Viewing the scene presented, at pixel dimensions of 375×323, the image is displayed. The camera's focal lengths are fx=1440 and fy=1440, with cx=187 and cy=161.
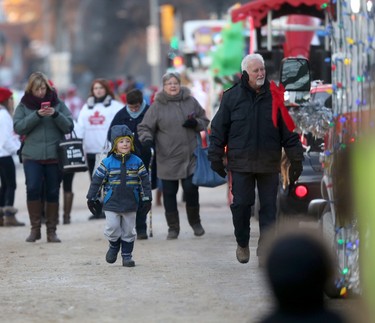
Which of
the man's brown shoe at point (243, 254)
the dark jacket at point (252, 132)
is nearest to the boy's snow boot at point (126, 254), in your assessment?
the man's brown shoe at point (243, 254)

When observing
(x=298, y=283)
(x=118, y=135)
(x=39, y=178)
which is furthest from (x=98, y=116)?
(x=298, y=283)

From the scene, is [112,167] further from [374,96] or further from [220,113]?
[374,96]

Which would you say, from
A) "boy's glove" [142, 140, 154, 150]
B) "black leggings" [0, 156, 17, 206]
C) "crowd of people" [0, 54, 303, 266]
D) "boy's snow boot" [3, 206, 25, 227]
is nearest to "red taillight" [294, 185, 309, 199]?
"crowd of people" [0, 54, 303, 266]

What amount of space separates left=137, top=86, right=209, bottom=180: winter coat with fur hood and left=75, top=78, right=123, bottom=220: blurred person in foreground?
9.55 ft

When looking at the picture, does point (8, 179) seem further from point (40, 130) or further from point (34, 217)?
point (40, 130)

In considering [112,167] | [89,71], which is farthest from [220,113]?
[89,71]

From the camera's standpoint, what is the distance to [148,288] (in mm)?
10586

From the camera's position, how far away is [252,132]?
11.3 meters

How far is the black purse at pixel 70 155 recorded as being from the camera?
14797 millimetres

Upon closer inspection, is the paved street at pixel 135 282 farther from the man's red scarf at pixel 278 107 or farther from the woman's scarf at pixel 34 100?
the woman's scarf at pixel 34 100

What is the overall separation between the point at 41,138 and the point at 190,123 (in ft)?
5.00

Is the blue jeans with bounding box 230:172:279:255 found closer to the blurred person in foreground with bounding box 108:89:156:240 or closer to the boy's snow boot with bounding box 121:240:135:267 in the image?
the boy's snow boot with bounding box 121:240:135:267

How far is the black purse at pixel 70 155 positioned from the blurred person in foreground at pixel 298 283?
9.91m

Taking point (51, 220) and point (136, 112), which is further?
point (136, 112)
